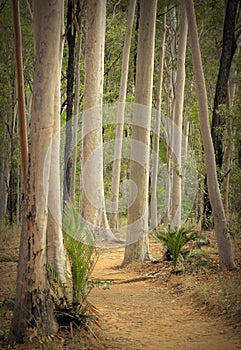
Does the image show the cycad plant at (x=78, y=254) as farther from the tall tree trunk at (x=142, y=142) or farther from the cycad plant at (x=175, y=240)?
the tall tree trunk at (x=142, y=142)

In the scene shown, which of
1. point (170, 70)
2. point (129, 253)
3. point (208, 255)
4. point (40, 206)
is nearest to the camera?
point (40, 206)

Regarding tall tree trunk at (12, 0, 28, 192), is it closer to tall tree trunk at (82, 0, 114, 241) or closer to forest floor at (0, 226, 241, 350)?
forest floor at (0, 226, 241, 350)

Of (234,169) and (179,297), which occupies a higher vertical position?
(234,169)

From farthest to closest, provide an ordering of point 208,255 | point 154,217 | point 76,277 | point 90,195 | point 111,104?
1. point 111,104
2. point 154,217
3. point 90,195
4. point 208,255
5. point 76,277

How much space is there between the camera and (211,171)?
859 cm

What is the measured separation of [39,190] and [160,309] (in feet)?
10.7

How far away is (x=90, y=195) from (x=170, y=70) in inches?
536

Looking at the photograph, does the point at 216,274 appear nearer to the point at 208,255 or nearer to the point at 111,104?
the point at 208,255

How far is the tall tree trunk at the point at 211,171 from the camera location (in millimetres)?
8492

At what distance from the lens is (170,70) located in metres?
23.5

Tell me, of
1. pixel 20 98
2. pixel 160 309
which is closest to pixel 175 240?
pixel 160 309

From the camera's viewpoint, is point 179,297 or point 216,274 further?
point 216,274

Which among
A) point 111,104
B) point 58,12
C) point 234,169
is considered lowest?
point 234,169

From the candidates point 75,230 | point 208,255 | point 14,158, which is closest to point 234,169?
point 208,255
